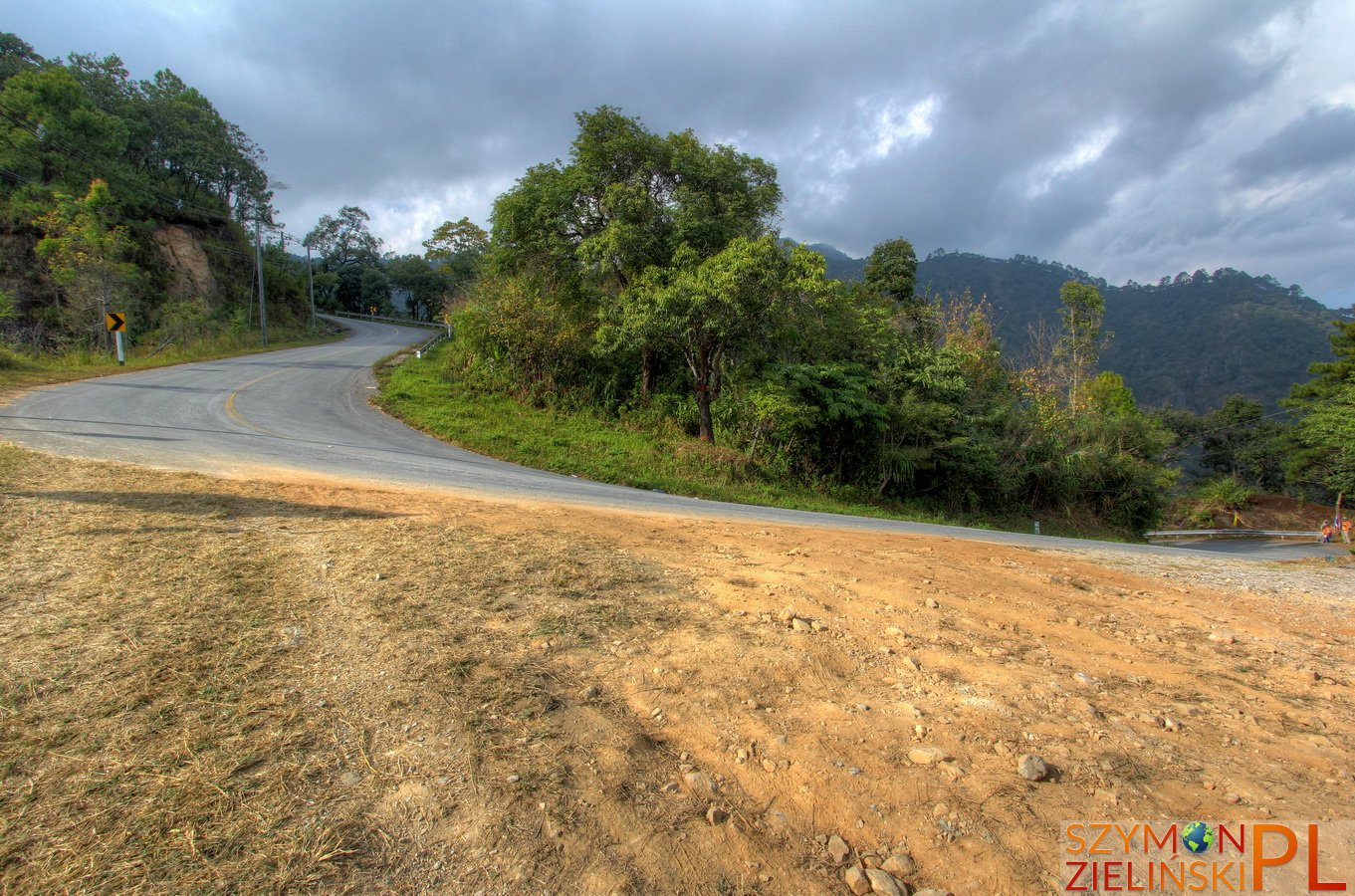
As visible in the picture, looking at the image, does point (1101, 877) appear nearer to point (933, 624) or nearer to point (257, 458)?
point (933, 624)

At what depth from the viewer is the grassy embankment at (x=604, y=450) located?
1461 centimetres

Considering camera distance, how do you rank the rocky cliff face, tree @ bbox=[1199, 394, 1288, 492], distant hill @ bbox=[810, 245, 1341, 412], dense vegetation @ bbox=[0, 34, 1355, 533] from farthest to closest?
distant hill @ bbox=[810, 245, 1341, 412] < tree @ bbox=[1199, 394, 1288, 492] < the rocky cliff face < dense vegetation @ bbox=[0, 34, 1355, 533]

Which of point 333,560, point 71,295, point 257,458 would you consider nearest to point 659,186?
point 257,458

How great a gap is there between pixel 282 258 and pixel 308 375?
36936 mm

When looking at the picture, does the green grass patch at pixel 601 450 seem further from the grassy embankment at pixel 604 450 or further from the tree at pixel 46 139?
the tree at pixel 46 139

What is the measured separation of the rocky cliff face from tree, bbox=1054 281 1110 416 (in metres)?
49.9

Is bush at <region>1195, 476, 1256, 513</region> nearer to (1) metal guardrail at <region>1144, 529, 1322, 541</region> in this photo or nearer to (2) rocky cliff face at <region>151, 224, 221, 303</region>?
(1) metal guardrail at <region>1144, 529, 1322, 541</region>

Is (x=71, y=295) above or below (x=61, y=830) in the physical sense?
above

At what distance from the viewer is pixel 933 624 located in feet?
15.1

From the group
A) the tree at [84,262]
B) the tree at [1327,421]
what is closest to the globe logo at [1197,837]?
the tree at [84,262]

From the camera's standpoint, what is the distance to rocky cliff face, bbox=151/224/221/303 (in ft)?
123

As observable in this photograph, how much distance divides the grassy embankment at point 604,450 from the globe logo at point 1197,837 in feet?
36.4

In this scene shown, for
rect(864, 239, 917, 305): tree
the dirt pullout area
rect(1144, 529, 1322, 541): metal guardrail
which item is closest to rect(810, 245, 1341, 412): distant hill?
rect(864, 239, 917, 305): tree

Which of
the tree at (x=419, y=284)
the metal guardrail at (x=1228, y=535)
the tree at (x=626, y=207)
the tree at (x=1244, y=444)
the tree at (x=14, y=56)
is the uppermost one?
the tree at (x=14, y=56)
